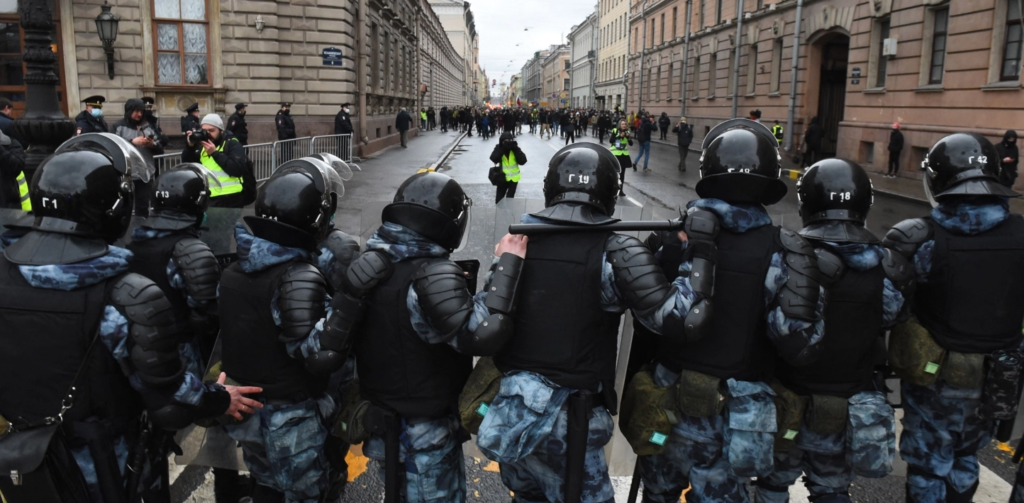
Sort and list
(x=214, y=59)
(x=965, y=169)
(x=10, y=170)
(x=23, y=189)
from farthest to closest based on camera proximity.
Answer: (x=214, y=59) < (x=10, y=170) < (x=23, y=189) < (x=965, y=169)

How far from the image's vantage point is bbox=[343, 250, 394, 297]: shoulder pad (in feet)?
8.95

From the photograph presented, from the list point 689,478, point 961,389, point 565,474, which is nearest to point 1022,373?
point 961,389

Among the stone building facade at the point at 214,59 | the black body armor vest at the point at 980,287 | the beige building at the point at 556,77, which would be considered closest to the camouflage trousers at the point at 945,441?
the black body armor vest at the point at 980,287

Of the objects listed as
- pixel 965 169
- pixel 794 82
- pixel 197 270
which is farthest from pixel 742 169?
pixel 794 82

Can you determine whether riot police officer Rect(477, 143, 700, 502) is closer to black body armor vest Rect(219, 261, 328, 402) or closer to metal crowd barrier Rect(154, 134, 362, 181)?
black body armor vest Rect(219, 261, 328, 402)

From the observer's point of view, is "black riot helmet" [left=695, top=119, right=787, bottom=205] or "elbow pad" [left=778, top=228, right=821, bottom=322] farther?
"black riot helmet" [left=695, top=119, right=787, bottom=205]

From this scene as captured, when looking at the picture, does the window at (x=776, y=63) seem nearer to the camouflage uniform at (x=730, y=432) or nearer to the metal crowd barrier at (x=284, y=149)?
the metal crowd barrier at (x=284, y=149)

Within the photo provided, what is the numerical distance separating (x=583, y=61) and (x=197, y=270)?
9465 cm

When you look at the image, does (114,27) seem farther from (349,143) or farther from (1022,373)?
(1022,373)

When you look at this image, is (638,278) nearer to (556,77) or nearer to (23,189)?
(23,189)

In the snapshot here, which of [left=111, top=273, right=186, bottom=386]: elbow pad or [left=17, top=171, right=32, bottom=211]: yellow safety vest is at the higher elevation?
[left=17, top=171, right=32, bottom=211]: yellow safety vest

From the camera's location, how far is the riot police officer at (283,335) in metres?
2.90

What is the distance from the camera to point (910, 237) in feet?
11.3

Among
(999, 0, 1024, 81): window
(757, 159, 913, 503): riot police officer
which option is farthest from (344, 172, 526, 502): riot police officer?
(999, 0, 1024, 81): window
